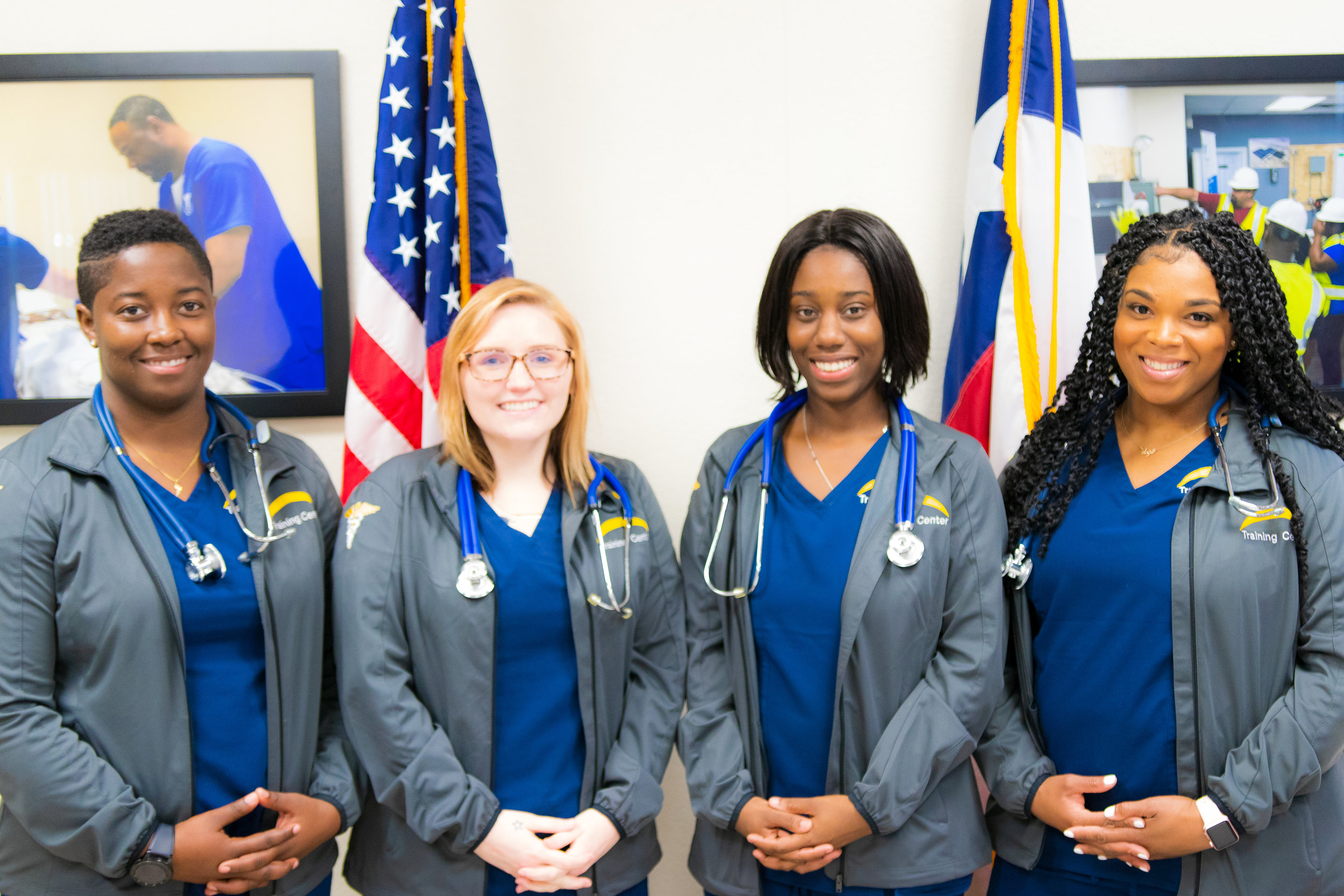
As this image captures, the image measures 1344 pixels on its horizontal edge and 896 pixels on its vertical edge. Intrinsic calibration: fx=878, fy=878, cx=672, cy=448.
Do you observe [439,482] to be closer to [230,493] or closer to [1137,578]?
[230,493]

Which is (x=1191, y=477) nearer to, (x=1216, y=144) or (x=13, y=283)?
(x=1216, y=144)

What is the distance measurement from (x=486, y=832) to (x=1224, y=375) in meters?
1.64

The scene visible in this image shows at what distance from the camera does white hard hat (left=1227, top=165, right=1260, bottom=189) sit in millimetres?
2420

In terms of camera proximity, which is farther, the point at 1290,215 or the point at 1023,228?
the point at 1290,215

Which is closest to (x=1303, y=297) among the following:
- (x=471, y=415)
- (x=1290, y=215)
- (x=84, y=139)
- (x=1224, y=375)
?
(x=1290, y=215)

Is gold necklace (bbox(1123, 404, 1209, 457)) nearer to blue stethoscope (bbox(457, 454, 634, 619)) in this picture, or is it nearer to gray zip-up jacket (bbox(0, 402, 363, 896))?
blue stethoscope (bbox(457, 454, 634, 619))

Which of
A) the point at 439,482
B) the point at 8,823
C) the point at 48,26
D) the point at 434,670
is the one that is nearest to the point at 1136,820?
the point at 434,670

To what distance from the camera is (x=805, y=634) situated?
167 cm

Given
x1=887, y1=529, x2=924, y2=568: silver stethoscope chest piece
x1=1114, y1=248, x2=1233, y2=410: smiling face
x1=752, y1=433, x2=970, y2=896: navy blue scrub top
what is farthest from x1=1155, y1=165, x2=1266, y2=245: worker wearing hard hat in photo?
x1=887, y1=529, x2=924, y2=568: silver stethoscope chest piece

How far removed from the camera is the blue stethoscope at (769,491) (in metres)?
1.61

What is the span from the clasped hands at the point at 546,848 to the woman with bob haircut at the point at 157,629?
0.33 meters

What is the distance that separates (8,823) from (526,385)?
1.18 metres

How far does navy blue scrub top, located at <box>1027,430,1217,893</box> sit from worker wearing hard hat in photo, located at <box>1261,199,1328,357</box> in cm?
115

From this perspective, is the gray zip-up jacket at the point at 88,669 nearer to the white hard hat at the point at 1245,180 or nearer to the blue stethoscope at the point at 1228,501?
the blue stethoscope at the point at 1228,501
